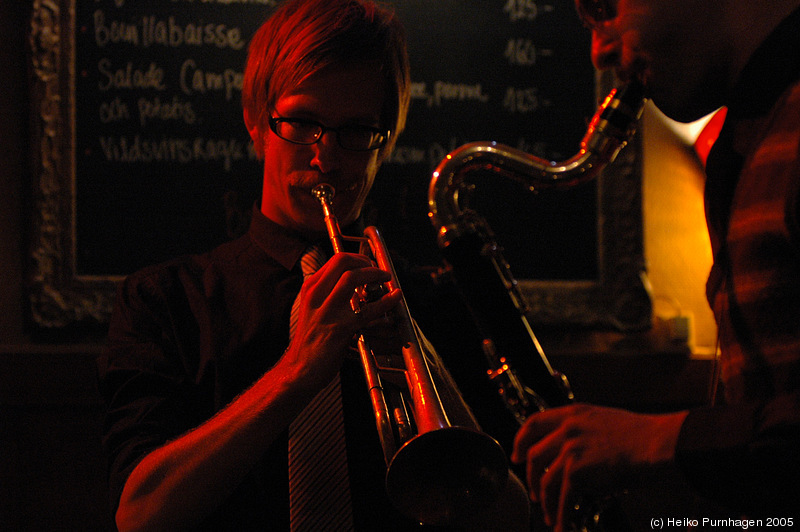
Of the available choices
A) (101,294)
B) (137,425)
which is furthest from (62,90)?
(137,425)

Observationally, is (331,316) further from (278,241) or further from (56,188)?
(56,188)

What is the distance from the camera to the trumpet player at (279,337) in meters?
1.03

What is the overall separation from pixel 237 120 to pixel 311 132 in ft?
3.04

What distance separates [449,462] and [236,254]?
0.77 m

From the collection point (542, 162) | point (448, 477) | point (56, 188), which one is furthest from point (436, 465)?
point (56, 188)

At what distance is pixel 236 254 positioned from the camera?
1430 mm

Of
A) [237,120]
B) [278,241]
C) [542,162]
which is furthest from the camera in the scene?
[237,120]

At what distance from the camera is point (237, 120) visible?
7.09 ft

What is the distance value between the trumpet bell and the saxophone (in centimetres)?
56

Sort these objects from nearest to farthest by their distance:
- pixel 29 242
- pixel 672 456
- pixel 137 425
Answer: pixel 672 456, pixel 137 425, pixel 29 242

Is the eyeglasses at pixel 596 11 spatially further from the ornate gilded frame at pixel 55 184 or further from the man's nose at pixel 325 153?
the ornate gilded frame at pixel 55 184

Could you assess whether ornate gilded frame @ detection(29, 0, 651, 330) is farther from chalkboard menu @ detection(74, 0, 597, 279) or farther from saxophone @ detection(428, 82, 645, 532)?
saxophone @ detection(428, 82, 645, 532)

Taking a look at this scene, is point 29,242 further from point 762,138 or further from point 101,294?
point 762,138

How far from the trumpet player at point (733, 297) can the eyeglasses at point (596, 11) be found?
0.7 inches
